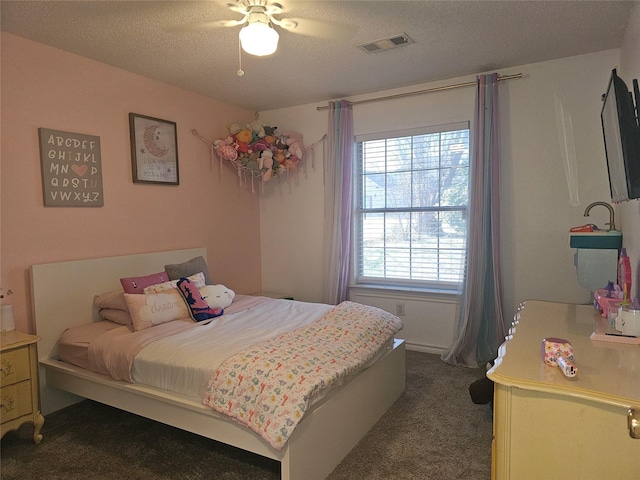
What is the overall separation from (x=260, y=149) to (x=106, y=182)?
4.75 feet

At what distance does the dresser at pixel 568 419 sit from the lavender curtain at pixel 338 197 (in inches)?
105

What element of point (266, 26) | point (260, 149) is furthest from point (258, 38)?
point (260, 149)

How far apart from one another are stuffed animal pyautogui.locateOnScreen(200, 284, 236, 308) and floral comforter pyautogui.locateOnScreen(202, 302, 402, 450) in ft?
2.81

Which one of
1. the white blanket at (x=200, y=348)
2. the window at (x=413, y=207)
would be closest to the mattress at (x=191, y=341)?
the white blanket at (x=200, y=348)

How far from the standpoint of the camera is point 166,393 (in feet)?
7.17

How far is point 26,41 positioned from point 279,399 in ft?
8.93

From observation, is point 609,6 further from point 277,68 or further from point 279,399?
point 279,399

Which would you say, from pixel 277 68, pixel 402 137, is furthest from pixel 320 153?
pixel 277 68

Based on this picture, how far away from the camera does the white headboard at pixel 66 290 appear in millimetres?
2688

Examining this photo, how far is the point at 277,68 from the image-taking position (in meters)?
3.22

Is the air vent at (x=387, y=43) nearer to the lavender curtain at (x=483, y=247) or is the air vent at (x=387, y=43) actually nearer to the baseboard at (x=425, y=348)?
the lavender curtain at (x=483, y=247)

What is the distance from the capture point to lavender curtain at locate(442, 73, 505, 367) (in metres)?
3.34

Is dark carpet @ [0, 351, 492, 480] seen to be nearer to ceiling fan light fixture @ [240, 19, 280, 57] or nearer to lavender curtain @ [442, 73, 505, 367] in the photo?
lavender curtain @ [442, 73, 505, 367]

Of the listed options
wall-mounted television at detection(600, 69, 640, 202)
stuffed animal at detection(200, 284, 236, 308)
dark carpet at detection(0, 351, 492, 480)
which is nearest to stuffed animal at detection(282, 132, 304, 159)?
stuffed animal at detection(200, 284, 236, 308)
